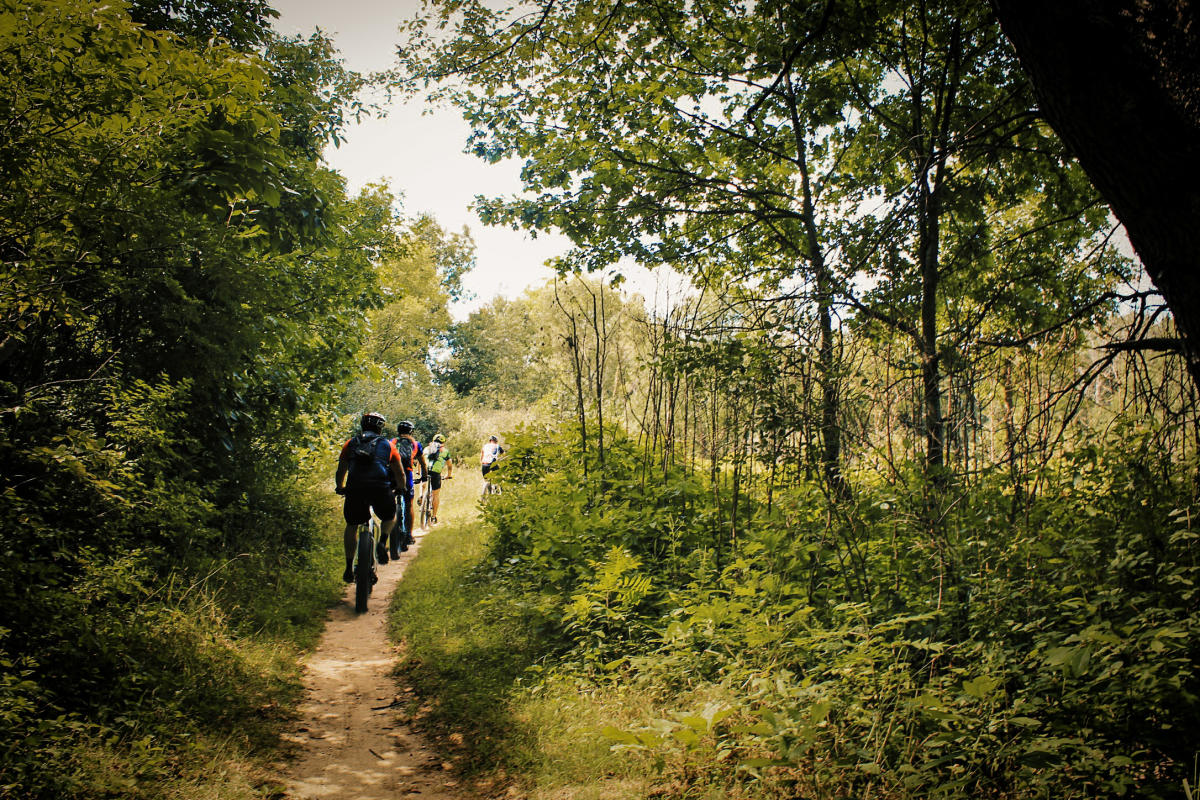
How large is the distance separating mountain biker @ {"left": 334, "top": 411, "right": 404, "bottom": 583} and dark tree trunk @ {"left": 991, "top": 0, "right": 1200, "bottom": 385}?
6.39m

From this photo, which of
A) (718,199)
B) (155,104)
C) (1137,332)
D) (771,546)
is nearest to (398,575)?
(771,546)

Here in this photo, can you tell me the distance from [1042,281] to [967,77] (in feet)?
8.14

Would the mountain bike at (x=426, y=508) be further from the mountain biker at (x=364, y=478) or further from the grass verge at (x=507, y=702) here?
the grass verge at (x=507, y=702)

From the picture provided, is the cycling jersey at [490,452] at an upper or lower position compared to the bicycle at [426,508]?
upper

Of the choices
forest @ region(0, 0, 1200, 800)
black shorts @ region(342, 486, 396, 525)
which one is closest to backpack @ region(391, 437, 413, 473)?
forest @ region(0, 0, 1200, 800)

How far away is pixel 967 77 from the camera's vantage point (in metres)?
6.29

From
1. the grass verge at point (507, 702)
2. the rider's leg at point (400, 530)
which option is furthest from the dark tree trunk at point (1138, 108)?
the rider's leg at point (400, 530)

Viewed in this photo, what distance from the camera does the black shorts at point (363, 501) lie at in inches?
261

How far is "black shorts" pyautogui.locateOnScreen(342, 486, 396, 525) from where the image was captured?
664 cm

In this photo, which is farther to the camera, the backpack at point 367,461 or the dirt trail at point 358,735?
the backpack at point 367,461

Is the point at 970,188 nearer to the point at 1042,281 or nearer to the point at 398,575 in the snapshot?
the point at 1042,281

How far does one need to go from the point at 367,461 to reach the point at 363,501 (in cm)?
46

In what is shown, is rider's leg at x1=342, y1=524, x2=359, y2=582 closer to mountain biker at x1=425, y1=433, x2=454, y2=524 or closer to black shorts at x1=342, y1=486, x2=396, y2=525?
black shorts at x1=342, y1=486, x2=396, y2=525

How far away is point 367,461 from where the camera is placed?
6.77 meters
